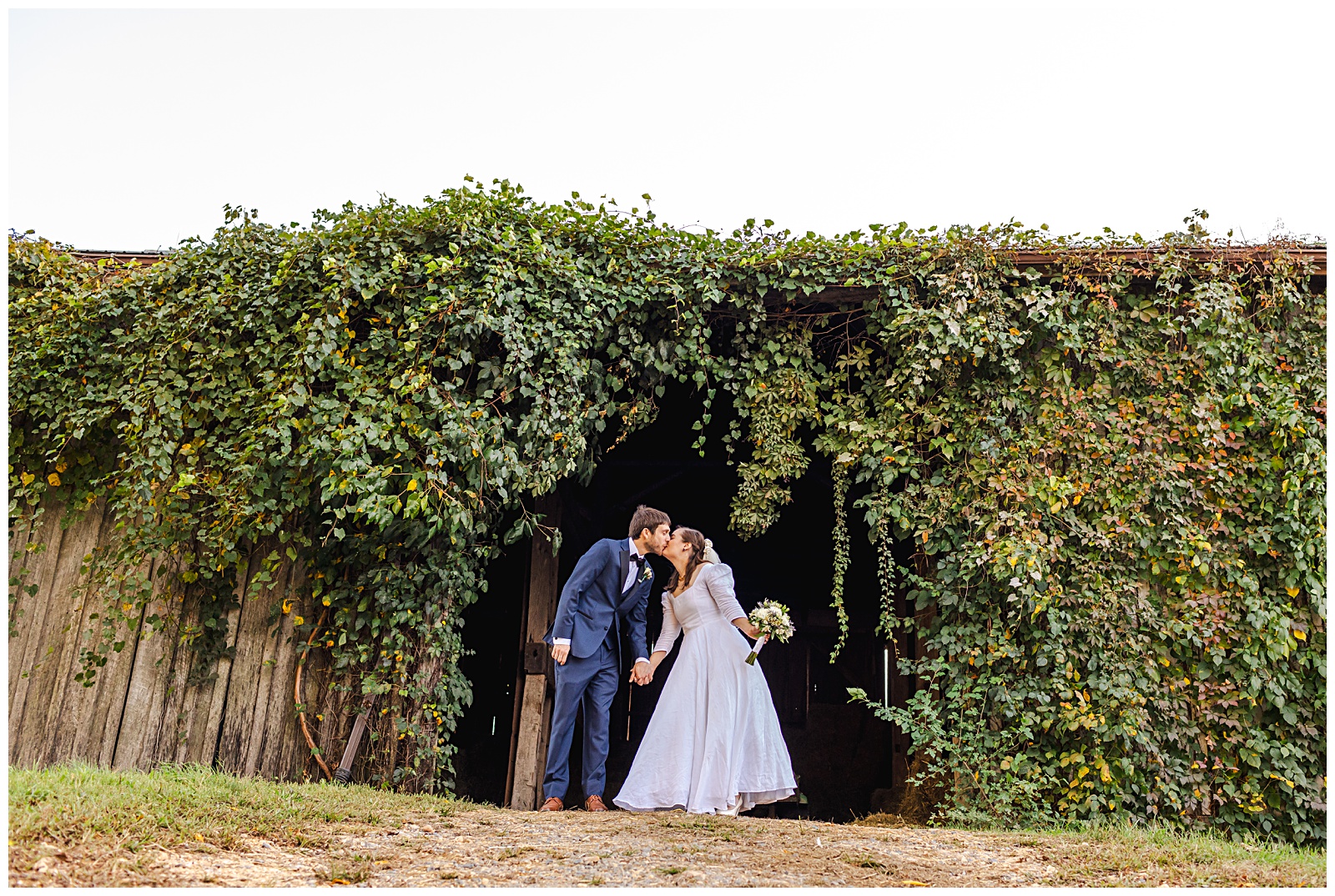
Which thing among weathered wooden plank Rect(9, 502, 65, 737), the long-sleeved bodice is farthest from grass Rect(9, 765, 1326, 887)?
weathered wooden plank Rect(9, 502, 65, 737)

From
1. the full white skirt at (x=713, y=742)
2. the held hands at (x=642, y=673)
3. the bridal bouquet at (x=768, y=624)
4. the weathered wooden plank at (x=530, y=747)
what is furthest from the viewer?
the weathered wooden plank at (x=530, y=747)

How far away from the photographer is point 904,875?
386 cm

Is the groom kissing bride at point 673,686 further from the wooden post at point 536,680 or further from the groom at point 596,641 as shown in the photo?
the wooden post at point 536,680

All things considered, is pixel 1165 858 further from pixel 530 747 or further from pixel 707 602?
pixel 530 747

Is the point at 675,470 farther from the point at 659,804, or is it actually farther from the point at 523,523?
the point at 659,804

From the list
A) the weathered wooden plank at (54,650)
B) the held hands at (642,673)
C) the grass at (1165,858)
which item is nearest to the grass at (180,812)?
the held hands at (642,673)

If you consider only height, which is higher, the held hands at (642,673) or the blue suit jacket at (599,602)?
the blue suit jacket at (599,602)

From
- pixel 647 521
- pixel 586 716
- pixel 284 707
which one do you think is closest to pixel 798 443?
pixel 647 521

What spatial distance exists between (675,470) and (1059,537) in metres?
4.37

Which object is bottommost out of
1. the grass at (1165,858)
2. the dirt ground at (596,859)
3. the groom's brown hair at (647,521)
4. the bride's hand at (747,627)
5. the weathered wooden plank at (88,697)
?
the dirt ground at (596,859)

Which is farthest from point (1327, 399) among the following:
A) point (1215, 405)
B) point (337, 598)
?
point (337, 598)

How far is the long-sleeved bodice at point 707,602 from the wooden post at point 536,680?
3.77 ft

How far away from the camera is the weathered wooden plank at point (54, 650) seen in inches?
235

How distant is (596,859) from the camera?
154 inches
